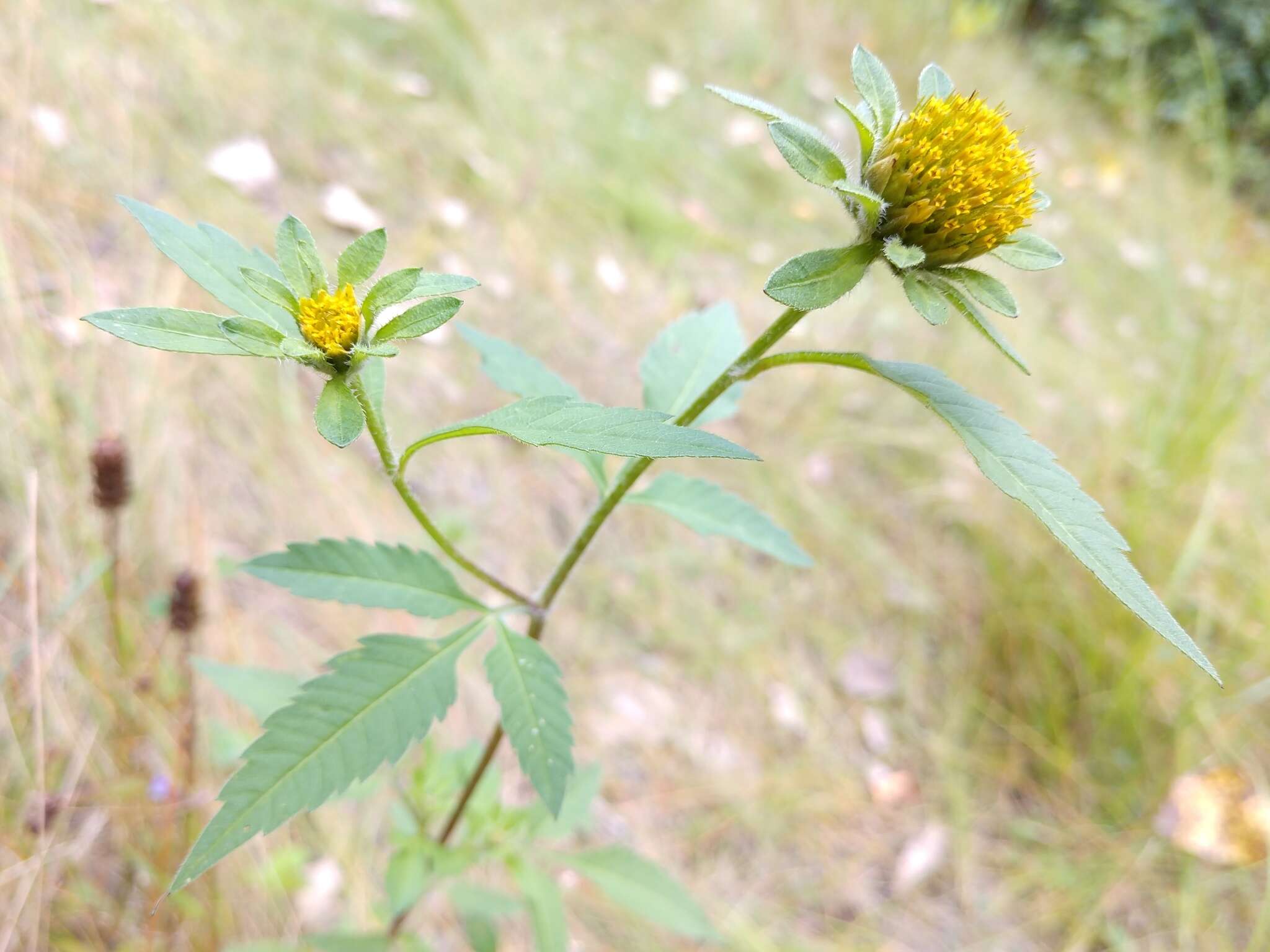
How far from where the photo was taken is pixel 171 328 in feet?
2.22

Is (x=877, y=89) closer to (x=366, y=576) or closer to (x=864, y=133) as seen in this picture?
(x=864, y=133)

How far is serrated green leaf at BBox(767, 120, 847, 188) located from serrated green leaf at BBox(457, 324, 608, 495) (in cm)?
40

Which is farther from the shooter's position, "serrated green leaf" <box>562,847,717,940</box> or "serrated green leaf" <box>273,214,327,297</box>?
"serrated green leaf" <box>562,847,717,940</box>

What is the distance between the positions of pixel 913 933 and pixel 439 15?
3.43m

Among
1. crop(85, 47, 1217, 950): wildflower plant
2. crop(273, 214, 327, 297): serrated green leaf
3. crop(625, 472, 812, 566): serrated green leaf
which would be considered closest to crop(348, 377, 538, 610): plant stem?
crop(85, 47, 1217, 950): wildflower plant

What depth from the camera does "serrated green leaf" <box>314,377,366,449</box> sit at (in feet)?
2.18

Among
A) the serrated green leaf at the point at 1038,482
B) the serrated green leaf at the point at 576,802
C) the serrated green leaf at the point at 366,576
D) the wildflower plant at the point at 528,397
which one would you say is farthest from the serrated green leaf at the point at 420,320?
the serrated green leaf at the point at 576,802

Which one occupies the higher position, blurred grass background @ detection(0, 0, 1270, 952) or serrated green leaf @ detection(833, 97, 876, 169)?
serrated green leaf @ detection(833, 97, 876, 169)

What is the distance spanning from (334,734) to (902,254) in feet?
2.24

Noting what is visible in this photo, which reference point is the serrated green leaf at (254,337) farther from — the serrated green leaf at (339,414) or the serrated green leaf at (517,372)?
the serrated green leaf at (517,372)

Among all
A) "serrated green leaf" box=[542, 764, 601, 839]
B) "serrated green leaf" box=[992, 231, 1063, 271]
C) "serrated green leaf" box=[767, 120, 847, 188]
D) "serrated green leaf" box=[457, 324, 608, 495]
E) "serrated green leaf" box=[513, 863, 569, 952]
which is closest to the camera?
"serrated green leaf" box=[767, 120, 847, 188]

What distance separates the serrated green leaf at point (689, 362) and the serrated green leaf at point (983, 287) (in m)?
0.33

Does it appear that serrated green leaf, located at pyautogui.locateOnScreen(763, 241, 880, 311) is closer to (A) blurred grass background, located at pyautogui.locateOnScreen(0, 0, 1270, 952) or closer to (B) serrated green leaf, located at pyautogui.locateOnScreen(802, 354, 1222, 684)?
(B) serrated green leaf, located at pyautogui.locateOnScreen(802, 354, 1222, 684)

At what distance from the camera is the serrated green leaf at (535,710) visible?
0.78 metres
